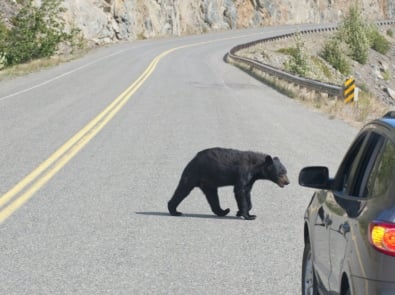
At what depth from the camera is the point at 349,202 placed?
13.8 ft

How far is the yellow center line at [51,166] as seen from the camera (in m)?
9.80

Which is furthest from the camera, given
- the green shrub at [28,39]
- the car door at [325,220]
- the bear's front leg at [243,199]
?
the green shrub at [28,39]

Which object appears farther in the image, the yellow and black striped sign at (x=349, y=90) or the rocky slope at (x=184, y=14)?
the rocky slope at (x=184, y=14)

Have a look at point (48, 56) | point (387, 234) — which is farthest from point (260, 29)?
point (387, 234)

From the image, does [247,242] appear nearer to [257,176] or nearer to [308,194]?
[257,176]

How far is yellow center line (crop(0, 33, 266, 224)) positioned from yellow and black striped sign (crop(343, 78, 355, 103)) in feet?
20.8

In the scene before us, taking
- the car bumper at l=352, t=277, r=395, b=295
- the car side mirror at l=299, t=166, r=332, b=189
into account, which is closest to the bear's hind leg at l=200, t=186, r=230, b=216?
the car side mirror at l=299, t=166, r=332, b=189

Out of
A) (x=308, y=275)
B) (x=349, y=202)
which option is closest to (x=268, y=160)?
(x=308, y=275)

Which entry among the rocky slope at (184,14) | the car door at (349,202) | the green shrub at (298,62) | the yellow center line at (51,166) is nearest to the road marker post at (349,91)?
the yellow center line at (51,166)

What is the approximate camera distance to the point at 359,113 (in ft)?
75.8

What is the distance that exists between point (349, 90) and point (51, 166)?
13.8 metres

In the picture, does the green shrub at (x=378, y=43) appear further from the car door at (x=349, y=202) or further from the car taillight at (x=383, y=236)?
the car taillight at (x=383, y=236)

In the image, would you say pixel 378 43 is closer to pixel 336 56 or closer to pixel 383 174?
pixel 336 56

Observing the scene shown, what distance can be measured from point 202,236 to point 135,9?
2753 inches
